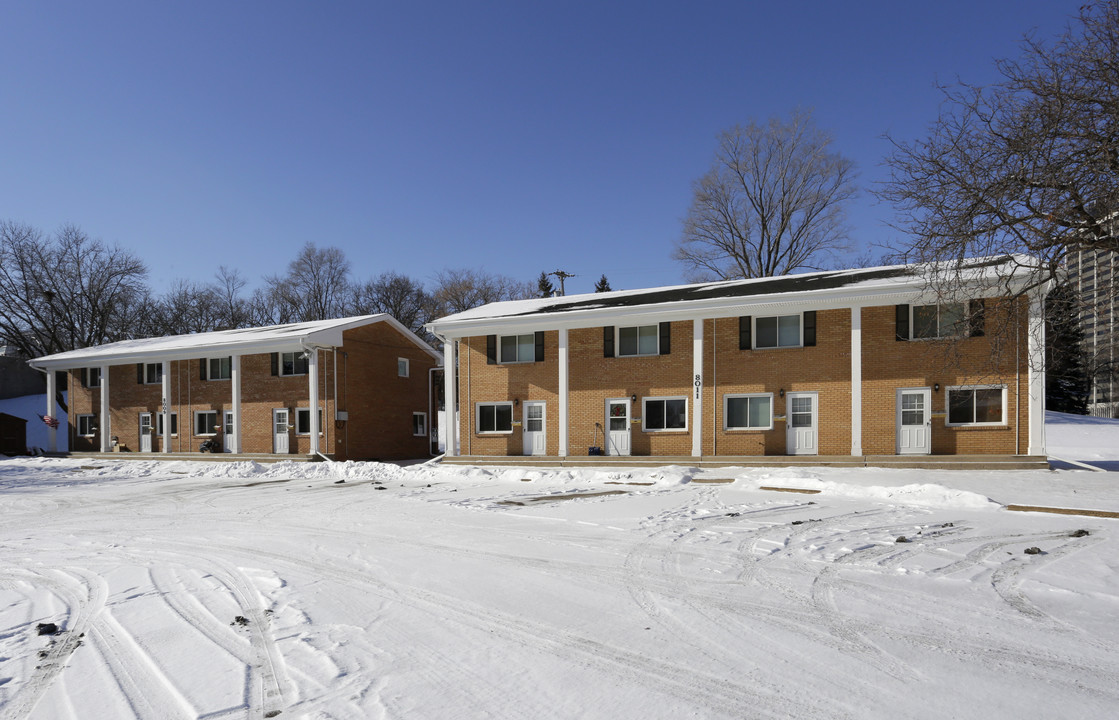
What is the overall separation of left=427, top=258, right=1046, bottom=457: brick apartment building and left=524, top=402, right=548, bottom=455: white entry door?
39mm

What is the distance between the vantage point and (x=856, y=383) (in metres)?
19.7

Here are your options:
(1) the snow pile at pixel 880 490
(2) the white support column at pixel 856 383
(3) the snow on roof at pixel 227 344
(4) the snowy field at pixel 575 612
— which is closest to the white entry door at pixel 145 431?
(3) the snow on roof at pixel 227 344

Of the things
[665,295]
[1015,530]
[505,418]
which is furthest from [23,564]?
[665,295]

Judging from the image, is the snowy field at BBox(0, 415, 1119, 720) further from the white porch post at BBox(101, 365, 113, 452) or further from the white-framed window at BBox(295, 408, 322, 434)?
the white porch post at BBox(101, 365, 113, 452)

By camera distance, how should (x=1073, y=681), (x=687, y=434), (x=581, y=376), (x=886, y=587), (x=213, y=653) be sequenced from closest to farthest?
(x=1073, y=681) → (x=213, y=653) → (x=886, y=587) → (x=687, y=434) → (x=581, y=376)

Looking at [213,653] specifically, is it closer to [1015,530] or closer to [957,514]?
[1015,530]

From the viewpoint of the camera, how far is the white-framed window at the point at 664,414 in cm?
2186

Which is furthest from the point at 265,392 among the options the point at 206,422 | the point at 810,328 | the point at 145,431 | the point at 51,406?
the point at 810,328

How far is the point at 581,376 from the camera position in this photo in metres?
23.0

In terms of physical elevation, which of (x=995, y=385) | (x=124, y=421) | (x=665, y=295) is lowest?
(x=124, y=421)

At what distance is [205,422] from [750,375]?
22900 millimetres

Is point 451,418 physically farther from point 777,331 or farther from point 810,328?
point 810,328

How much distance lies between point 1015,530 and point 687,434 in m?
12.2

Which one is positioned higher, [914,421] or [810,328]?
[810,328]
